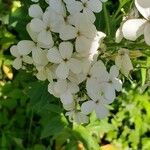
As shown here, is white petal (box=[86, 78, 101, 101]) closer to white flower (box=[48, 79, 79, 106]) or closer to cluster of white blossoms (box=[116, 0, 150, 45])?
white flower (box=[48, 79, 79, 106])

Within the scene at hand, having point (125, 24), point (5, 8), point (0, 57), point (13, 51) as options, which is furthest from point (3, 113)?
point (125, 24)

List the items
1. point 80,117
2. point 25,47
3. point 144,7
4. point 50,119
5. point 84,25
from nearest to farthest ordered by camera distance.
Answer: point 144,7 → point 84,25 → point 25,47 → point 80,117 → point 50,119

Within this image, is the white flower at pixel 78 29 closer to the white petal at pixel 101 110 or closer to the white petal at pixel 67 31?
the white petal at pixel 67 31

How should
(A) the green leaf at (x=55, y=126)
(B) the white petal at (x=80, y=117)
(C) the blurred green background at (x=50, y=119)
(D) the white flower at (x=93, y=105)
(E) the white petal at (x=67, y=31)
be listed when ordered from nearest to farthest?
1. (E) the white petal at (x=67, y=31)
2. (D) the white flower at (x=93, y=105)
3. (B) the white petal at (x=80, y=117)
4. (A) the green leaf at (x=55, y=126)
5. (C) the blurred green background at (x=50, y=119)

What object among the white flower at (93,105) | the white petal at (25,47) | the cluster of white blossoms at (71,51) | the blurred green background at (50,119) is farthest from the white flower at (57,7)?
the blurred green background at (50,119)

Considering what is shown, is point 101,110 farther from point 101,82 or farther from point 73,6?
point 73,6

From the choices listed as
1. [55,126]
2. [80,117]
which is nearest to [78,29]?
[80,117]
